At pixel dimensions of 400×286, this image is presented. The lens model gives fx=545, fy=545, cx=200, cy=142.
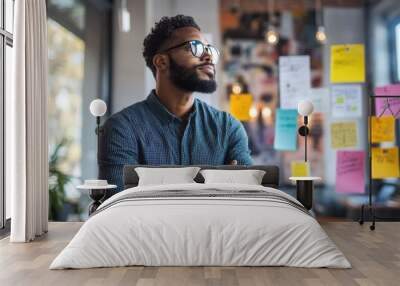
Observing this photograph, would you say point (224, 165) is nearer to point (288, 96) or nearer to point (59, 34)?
point (288, 96)

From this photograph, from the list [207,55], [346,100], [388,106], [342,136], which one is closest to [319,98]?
[346,100]

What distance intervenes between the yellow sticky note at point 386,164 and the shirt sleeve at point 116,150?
2.63m

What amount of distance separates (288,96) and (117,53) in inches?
76.1

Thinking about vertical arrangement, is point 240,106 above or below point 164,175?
above

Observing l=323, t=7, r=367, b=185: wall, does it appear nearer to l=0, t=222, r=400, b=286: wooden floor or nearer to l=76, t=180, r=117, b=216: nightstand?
l=0, t=222, r=400, b=286: wooden floor

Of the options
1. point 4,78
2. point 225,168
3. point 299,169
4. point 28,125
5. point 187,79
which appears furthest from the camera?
point 299,169

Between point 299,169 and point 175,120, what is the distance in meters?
1.45

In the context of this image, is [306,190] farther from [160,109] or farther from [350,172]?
[160,109]

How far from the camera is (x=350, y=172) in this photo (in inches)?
234

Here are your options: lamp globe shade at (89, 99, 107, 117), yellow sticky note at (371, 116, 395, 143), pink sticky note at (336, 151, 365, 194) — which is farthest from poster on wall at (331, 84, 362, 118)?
lamp globe shade at (89, 99, 107, 117)

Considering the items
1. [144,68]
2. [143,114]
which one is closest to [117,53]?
[144,68]

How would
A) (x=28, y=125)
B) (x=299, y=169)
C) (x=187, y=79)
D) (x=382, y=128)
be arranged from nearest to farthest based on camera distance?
(x=28, y=125) → (x=187, y=79) → (x=299, y=169) → (x=382, y=128)

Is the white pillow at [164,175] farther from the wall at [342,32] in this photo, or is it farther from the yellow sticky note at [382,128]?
the yellow sticky note at [382,128]

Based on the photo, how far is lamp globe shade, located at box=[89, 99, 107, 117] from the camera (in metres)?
5.70
